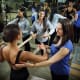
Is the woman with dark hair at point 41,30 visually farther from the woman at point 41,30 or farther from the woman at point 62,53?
the woman at point 62,53

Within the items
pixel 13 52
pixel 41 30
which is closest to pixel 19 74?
pixel 13 52

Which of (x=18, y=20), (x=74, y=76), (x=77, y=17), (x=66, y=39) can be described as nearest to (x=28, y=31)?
(x=18, y=20)

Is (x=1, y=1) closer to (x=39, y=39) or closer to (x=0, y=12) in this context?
(x=0, y=12)

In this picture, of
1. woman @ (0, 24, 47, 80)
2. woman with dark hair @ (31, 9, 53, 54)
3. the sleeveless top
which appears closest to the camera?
woman @ (0, 24, 47, 80)

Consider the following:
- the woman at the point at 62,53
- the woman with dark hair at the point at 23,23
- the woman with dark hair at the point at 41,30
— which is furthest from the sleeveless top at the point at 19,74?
the woman with dark hair at the point at 23,23

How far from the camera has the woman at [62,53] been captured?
157 centimetres

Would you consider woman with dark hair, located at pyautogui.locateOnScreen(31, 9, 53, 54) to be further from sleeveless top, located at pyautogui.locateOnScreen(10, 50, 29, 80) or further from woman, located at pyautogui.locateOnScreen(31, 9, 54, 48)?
sleeveless top, located at pyautogui.locateOnScreen(10, 50, 29, 80)

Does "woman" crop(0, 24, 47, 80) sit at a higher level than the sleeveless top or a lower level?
higher

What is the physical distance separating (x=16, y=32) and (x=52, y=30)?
2072 mm

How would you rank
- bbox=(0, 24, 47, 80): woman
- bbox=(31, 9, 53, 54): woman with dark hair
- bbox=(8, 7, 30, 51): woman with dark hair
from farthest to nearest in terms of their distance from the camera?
bbox=(8, 7, 30, 51): woman with dark hair
bbox=(31, 9, 53, 54): woman with dark hair
bbox=(0, 24, 47, 80): woman

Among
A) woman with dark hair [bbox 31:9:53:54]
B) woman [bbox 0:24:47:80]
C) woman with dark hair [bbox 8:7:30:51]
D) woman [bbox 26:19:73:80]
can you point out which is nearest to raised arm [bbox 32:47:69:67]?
woman [bbox 26:19:73:80]

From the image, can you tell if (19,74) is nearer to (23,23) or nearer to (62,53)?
(62,53)

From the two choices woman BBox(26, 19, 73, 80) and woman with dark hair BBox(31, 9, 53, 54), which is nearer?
woman BBox(26, 19, 73, 80)

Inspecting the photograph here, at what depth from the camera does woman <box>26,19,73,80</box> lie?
1570 mm
